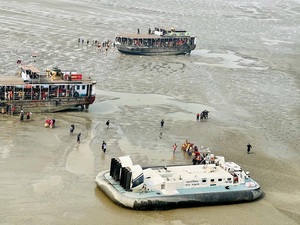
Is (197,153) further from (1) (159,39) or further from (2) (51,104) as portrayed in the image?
(1) (159,39)

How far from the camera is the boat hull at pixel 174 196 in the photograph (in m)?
30.9

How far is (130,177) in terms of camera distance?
31.2 m

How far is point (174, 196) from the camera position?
3159 cm

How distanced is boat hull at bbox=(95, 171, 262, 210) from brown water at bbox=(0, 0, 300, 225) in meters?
0.36

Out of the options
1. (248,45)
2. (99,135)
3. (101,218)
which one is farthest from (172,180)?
(248,45)

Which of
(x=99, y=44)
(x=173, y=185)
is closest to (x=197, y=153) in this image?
(x=173, y=185)

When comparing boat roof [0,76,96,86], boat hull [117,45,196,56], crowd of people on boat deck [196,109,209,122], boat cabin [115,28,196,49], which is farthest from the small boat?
boat cabin [115,28,196,49]

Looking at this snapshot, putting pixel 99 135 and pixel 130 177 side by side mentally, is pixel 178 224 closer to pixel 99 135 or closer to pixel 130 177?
pixel 130 177

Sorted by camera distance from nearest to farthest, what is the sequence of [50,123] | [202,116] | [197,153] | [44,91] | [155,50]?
[197,153] < [50,123] < [44,91] < [202,116] < [155,50]

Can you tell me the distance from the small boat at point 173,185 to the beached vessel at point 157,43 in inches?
1615

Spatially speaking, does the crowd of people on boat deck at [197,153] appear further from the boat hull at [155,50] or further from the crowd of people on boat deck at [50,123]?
the boat hull at [155,50]

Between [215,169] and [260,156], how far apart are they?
7.42m

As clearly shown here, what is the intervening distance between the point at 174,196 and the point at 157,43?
154ft

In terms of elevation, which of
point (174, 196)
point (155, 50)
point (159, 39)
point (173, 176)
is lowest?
point (174, 196)
